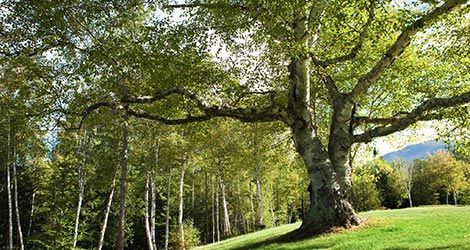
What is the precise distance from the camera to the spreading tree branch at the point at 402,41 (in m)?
11.6

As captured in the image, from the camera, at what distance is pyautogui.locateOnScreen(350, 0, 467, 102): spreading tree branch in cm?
1162

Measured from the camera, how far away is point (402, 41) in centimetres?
1284

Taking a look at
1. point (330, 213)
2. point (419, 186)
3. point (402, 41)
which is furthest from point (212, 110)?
point (419, 186)

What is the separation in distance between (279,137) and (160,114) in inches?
578

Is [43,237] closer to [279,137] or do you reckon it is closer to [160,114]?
[279,137]

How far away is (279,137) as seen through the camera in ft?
97.8

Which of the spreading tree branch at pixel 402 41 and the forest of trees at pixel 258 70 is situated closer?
the spreading tree branch at pixel 402 41

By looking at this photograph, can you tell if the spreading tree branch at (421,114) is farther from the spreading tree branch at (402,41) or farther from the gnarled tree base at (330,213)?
the gnarled tree base at (330,213)

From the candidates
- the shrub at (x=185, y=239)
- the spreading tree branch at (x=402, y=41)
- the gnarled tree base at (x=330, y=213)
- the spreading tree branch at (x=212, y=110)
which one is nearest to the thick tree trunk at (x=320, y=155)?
the gnarled tree base at (x=330, y=213)

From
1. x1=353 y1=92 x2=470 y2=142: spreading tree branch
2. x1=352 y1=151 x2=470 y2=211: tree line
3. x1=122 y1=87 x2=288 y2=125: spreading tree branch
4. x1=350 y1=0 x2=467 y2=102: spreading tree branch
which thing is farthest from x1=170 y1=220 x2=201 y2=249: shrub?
x1=352 y1=151 x2=470 y2=211: tree line

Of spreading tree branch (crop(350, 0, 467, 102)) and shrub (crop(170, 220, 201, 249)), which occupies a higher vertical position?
spreading tree branch (crop(350, 0, 467, 102))

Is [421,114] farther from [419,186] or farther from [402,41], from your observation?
[419,186]

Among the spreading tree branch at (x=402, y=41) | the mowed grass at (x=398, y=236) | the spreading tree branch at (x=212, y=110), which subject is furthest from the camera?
the spreading tree branch at (x=212, y=110)

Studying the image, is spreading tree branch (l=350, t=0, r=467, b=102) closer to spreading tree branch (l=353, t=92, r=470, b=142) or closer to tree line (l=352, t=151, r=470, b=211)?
spreading tree branch (l=353, t=92, r=470, b=142)
